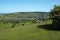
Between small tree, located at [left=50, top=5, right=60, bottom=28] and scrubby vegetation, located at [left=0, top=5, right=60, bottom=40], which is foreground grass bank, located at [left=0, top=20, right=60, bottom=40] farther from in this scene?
small tree, located at [left=50, top=5, right=60, bottom=28]

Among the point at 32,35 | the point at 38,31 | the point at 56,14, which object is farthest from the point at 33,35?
the point at 56,14

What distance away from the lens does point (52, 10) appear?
4909cm

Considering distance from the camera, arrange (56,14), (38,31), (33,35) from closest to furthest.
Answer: (33,35) < (38,31) < (56,14)

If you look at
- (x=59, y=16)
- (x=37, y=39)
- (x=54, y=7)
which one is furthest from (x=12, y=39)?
(x=54, y=7)

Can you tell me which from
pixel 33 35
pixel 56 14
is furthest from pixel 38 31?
pixel 56 14

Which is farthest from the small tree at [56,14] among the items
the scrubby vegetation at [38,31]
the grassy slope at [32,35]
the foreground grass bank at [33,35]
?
the grassy slope at [32,35]

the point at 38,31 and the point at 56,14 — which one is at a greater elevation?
the point at 56,14

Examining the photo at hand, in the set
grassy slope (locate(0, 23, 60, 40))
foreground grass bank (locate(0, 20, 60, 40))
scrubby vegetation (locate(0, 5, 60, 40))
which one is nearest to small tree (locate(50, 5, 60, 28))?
scrubby vegetation (locate(0, 5, 60, 40))

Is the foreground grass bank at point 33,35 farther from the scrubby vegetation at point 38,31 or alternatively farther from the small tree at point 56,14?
the small tree at point 56,14

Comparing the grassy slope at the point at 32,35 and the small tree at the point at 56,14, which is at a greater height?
the small tree at the point at 56,14

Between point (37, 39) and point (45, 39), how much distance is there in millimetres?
1817

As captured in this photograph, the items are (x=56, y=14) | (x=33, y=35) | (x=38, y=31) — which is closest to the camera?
(x=33, y=35)

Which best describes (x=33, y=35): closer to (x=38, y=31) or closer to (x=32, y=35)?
(x=32, y=35)

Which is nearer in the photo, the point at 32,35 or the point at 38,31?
the point at 32,35
